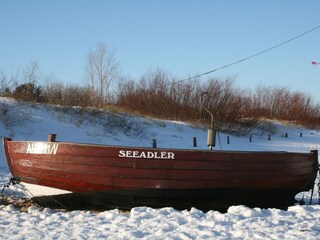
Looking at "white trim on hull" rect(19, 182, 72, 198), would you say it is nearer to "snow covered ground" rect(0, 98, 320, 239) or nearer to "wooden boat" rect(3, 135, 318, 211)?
"wooden boat" rect(3, 135, 318, 211)

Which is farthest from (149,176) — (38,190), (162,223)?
(38,190)

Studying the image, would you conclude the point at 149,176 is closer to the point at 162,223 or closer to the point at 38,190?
the point at 162,223

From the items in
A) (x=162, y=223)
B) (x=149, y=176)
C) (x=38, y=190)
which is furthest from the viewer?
(x=38, y=190)

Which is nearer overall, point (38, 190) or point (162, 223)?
point (162, 223)

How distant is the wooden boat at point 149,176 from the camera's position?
22.2ft

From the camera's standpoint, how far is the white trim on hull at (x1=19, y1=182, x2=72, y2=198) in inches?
288

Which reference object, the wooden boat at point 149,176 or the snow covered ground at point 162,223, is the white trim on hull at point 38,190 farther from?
the snow covered ground at point 162,223

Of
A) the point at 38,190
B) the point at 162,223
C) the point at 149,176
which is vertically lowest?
the point at 162,223

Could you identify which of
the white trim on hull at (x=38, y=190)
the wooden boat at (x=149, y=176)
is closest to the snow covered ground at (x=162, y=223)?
the white trim on hull at (x=38, y=190)

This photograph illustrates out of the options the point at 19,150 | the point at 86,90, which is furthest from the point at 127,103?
the point at 19,150

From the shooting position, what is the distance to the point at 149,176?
6820mm

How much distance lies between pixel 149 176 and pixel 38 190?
6.88 ft

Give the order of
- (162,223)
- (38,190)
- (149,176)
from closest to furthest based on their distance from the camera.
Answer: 1. (162,223)
2. (149,176)
3. (38,190)

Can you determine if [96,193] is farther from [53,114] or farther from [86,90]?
[86,90]
